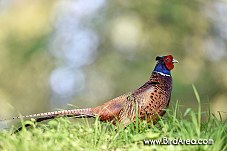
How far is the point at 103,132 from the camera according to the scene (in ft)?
10.8

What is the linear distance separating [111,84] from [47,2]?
2.18 meters

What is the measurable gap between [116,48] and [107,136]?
6.69 meters

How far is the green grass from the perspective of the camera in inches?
113

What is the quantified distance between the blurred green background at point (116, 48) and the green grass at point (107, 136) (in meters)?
5.25

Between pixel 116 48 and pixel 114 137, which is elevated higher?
pixel 116 48

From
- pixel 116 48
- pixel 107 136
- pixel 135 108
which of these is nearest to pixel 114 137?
pixel 107 136

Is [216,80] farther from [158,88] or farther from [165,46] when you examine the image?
[158,88]

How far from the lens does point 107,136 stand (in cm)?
332

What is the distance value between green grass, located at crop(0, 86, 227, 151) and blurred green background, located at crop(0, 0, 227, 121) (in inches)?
207

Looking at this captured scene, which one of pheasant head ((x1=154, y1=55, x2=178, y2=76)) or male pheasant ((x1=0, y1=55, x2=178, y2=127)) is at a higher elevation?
pheasant head ((x1=154, y1=55, x2=178, y2=76))

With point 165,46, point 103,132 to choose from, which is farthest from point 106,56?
point 103,132

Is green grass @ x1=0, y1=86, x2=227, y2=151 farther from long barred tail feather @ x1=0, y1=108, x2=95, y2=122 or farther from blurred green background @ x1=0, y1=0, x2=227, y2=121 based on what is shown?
blurred green background @ x1=0, y1=0, x2=227, y2=121

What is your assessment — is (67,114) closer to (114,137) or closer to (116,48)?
(114,137)

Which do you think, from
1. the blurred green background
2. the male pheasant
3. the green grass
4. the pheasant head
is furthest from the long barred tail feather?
the blurred green background
